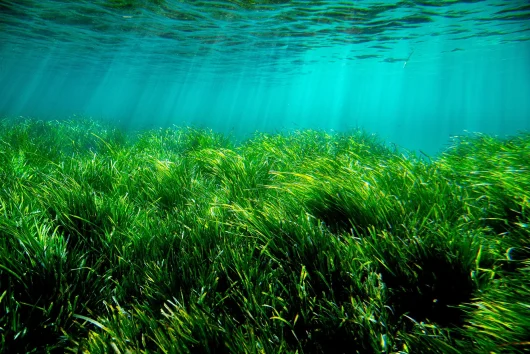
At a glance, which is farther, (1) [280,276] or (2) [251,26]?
(2) [251,26]

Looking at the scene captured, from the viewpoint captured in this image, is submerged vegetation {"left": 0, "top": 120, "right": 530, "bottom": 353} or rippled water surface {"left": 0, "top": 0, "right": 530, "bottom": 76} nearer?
submerged vegetation {"left": 0, "top": 120, "right": 530, "bottom": 353}

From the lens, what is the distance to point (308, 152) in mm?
6809

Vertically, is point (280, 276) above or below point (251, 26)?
below

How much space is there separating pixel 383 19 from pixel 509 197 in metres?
16.8

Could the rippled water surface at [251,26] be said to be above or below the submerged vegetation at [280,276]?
above

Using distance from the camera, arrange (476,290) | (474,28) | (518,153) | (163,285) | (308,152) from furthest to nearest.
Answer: (474,28) → (308,152) → (518,153) → (163,285) → (476,290)

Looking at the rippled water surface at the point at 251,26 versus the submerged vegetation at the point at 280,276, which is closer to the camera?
the submerged vegetation at the point at 280,276

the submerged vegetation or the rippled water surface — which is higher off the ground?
the rippled water surface

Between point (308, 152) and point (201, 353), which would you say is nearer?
point (201, 353)

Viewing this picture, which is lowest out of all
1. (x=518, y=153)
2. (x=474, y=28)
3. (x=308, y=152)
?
(x=308, y=152)

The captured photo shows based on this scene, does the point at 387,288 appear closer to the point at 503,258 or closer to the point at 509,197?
the point at 503,258

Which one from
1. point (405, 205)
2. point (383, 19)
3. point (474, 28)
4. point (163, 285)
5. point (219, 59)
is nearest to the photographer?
point (163, 285)

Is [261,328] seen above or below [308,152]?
above

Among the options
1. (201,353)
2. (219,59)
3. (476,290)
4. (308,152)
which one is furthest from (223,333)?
(219,59)
